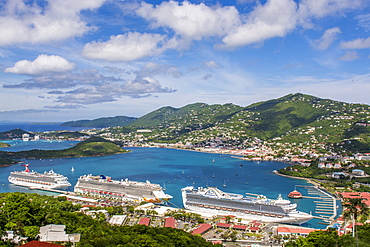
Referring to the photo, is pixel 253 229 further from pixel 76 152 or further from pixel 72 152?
pixel 76 152

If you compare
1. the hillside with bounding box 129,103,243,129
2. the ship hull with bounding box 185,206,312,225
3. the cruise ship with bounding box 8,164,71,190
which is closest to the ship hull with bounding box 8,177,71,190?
the cruise ship with bounding box 8,164,71,190

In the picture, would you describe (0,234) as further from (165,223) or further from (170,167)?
(170,167)

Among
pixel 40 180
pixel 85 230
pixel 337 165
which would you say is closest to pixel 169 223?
pixel 85 230

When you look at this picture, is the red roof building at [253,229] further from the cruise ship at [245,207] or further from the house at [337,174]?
the house at [337,174]

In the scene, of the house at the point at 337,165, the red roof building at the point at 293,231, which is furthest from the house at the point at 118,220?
the house at the point at 337,165

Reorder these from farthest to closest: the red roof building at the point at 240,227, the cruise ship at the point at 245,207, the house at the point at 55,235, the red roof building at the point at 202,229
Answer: the cruise ship at the point at 245,207 → the red roof building at the point at 240,227 → the red roof building at the point at 202,229 → the house at the point at 55,235

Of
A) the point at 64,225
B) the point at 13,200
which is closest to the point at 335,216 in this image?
the point at 64,225
